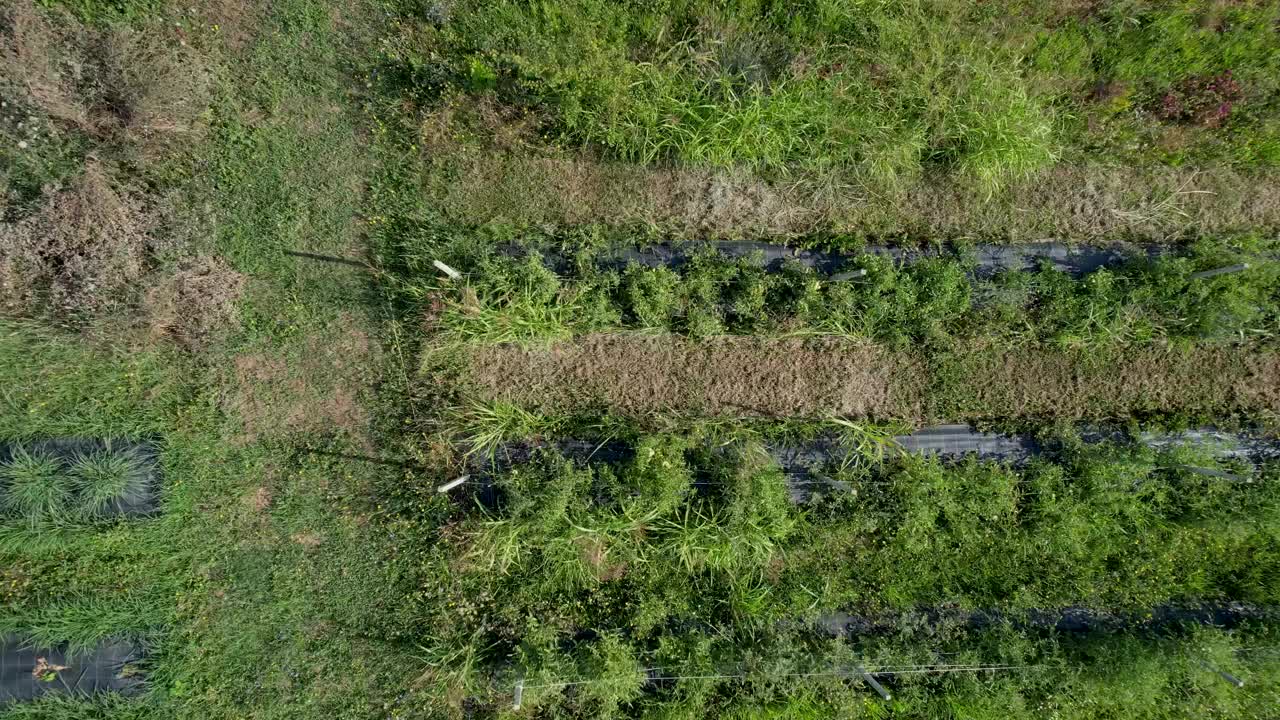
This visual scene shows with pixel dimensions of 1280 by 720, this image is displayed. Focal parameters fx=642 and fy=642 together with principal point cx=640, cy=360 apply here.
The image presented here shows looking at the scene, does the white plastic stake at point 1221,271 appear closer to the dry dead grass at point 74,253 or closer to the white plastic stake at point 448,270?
the white plastic stake at point 448,270

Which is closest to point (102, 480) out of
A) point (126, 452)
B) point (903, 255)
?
point (126, 452)

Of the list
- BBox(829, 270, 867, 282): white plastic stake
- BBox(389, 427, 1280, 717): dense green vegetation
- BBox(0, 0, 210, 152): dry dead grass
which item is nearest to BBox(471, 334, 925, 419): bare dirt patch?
BBox(389, 427, 1280, 717): dense green vegetation

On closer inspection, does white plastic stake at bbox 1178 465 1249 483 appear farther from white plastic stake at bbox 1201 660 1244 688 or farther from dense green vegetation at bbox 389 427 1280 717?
white plastic stake at bbox 1201 660 1244 688

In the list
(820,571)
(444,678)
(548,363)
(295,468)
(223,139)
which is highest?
(223,139)

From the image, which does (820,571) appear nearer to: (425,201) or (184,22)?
(425,201)

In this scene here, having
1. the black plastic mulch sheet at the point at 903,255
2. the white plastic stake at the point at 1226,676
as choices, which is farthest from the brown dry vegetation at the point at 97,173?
the white plastic stake at the point at 1226,676

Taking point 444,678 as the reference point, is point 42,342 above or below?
above

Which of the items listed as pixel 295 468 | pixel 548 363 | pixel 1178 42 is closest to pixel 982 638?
pixel 548 363
